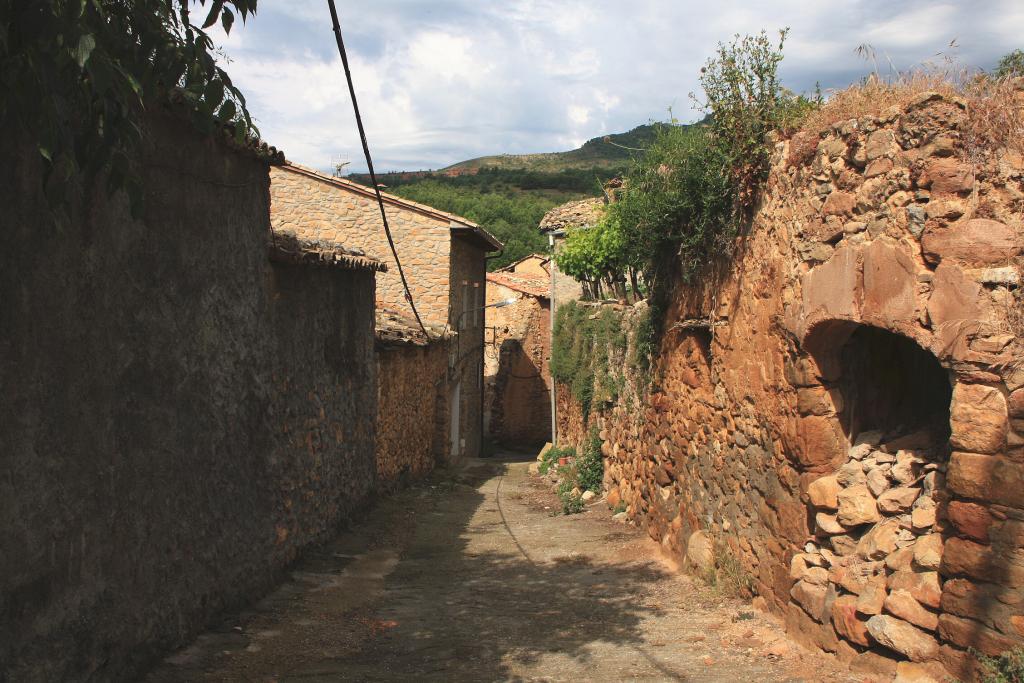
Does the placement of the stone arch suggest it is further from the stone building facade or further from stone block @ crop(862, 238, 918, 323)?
the stone building facade

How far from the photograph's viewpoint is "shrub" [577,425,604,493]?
42.0 feet

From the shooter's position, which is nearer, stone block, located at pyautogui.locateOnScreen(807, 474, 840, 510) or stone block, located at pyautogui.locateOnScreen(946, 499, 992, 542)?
stone block, located at pyautogui.locateOnScreen(946, 499, 992, 542)

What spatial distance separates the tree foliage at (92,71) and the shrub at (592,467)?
9.77m

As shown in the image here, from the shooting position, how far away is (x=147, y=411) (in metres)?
5.06

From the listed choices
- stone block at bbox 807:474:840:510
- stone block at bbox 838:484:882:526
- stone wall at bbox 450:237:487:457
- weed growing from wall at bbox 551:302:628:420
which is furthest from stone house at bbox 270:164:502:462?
stone block at bbox 838:484:882:526

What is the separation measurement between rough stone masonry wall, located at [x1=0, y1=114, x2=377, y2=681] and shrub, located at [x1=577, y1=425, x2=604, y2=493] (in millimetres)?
5330

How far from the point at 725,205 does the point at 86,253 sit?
4.82 metres

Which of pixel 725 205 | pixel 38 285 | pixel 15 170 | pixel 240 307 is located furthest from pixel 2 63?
pixel 725 205

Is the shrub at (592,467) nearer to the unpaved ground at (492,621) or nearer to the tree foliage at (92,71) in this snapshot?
the unpaved ground at (492,621)

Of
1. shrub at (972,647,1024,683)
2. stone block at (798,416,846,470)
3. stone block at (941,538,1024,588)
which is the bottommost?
shrub at (972,647,1024,683)

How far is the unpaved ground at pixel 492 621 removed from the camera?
541 cm

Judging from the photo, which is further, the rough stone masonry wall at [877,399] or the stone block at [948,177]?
the stone block at [948,177]

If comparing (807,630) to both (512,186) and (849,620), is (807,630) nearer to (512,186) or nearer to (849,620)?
(849,620)

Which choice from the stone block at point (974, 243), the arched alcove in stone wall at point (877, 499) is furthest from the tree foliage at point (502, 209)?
the stone block at point (974, 243)
